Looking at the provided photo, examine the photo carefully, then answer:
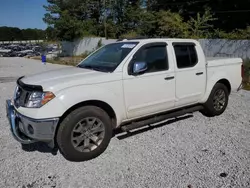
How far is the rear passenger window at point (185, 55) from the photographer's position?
14.7 feet

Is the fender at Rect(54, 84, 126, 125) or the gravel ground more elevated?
the fender at Rect(54, 84, 126, 125)

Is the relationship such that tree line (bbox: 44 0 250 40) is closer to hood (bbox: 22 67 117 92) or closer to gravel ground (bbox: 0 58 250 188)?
gravel ground (bbox: 0 58 250 188)

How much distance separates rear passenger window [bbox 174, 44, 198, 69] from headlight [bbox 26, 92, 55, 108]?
2397mm

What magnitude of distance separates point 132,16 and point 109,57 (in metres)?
24.7

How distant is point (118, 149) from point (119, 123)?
41 centimetres

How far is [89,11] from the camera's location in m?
29.7

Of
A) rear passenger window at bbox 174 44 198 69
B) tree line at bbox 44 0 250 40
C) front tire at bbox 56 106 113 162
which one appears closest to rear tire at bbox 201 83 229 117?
rear passenger window at bbox 174 44 198 69

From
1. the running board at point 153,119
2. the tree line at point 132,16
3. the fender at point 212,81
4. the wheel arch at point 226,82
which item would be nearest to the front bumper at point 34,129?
the running board at point 153,119

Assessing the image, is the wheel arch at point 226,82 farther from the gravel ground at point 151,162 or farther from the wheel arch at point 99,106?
the wheel arch at point 99,106

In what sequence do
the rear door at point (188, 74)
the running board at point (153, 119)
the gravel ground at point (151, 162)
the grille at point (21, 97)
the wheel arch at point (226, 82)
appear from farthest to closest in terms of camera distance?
1. the wheel arch at point (226, 82)
2. the rear door at point (188, 74)
3. the running board at point (153, 119)
4. the grille at point (21, 97)
5. the gravel ground at point (151, 162)

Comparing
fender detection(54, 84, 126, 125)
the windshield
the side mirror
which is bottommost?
fender detection(54, 84, 126, 125)

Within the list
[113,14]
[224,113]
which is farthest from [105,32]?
[224,113]

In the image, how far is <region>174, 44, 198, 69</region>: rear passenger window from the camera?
4488 mm

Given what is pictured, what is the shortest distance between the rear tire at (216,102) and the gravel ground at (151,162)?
1.68ft
